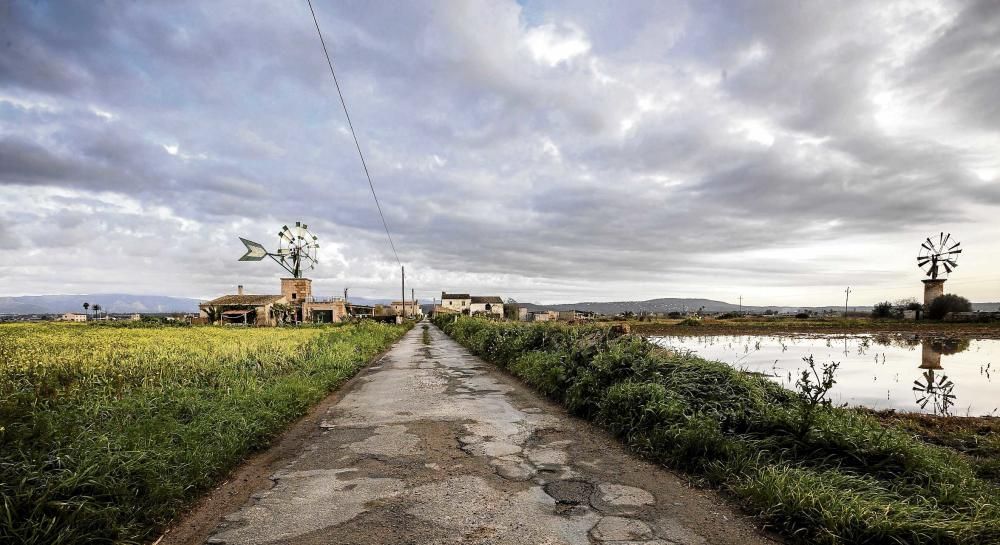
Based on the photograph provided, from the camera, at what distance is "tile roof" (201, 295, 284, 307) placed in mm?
41062

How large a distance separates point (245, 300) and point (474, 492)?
4602 centimetres

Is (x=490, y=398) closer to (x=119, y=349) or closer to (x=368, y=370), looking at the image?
(x=368, y=370)

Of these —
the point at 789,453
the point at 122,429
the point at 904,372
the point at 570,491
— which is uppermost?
the point at 122,429

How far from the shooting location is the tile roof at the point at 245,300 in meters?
41.1

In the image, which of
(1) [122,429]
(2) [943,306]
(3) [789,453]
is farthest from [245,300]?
(2) [943,306]

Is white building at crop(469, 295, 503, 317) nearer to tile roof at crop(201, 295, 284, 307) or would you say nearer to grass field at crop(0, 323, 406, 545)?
tile roof at crop(201, 295, 284, 307)

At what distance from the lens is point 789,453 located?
14.7 ft

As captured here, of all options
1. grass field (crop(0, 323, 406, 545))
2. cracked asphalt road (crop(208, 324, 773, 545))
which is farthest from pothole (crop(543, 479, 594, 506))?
grass field (crop(0, 323, 406, 545))

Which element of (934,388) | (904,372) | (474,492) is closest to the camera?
(474,492)

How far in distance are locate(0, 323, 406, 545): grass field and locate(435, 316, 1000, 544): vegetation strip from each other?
454cm

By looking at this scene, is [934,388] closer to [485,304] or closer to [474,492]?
[474,492]

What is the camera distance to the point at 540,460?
194 inches

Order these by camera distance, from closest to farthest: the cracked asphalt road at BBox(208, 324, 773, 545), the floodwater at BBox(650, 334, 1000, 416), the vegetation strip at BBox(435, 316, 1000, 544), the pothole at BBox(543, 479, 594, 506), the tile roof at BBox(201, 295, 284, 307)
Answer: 1. the vegetation strip at BBox(435, 316, 1000, 544)
2. the cracked asphalt road at BBox(208, 324, 773, 545)
3. the pothole at BBox(543, 479, 594, 506)
4. the floodwater at BBox(650, 334, 1000, 416)
5. the tile roof at BBox(201, 295, 284, 307)

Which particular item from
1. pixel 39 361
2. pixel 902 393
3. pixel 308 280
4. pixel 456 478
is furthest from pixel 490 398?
pixel 308 280
